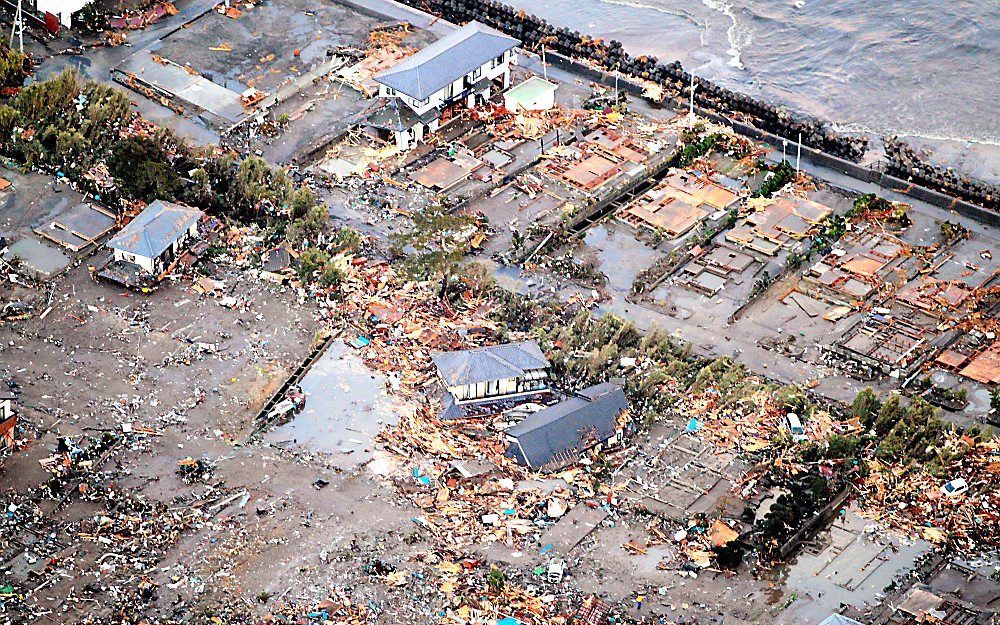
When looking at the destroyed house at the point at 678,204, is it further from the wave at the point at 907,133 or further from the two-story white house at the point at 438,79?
the two-story white house at the point at 438,79

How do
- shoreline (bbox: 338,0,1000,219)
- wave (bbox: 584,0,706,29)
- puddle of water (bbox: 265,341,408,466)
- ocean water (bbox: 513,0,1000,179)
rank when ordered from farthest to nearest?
wave (bbox: 584,0,706,29) → ocean water (bbox: 513,0,1000,179) → shoreline (bbox: 338,0,1000,219) → puddle of water (bbox: 265,341,408,466)

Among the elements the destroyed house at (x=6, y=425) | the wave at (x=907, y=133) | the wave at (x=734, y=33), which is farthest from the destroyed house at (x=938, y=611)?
the wave at (x=734, y=33)

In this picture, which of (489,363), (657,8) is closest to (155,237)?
(489,363)

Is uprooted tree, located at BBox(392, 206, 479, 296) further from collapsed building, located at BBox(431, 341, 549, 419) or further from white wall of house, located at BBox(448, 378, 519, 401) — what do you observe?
white wall of house, located at BBox(448, 378, 519, 401)

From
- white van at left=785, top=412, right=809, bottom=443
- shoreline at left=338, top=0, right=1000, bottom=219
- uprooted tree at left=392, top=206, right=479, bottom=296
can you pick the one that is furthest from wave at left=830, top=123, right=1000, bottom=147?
white van at left=785, top=412, right=809, bottom=443

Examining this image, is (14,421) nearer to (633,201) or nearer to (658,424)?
(658,424)

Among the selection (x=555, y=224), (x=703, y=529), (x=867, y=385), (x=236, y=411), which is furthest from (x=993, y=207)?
(x=236, y=411)
